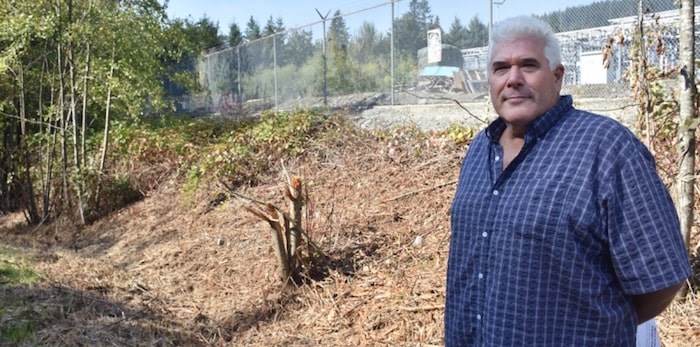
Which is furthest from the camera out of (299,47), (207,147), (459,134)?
(299,47)

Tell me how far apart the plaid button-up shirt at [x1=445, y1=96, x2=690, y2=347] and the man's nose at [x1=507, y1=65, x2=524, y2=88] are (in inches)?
4.5

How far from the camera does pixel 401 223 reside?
5973mm

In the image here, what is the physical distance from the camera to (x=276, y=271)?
5.57 meters

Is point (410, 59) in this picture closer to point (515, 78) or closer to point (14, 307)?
point (14, 307)


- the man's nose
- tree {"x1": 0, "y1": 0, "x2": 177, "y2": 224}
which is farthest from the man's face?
tree {"x1": 0, "y1": 0, "x2": 177, "y2": 224}

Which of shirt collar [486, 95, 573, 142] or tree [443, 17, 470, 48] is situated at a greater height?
tree [443, 17, 470, 48]

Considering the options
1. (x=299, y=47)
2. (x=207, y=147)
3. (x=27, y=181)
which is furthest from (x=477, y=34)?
(x=27, y=181)

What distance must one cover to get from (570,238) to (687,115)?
2.23m

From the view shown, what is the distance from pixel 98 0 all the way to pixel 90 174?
2794 mm

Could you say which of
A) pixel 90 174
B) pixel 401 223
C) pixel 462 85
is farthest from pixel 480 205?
pixel 90 174

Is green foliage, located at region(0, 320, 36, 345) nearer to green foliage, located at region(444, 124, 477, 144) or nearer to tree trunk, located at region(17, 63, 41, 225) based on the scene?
green foliage, located at region(444, 124, 477, 144)

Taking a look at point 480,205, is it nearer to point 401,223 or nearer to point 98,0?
point 401,223

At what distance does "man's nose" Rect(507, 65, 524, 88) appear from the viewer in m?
1.70

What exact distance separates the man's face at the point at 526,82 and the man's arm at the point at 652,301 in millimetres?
555
